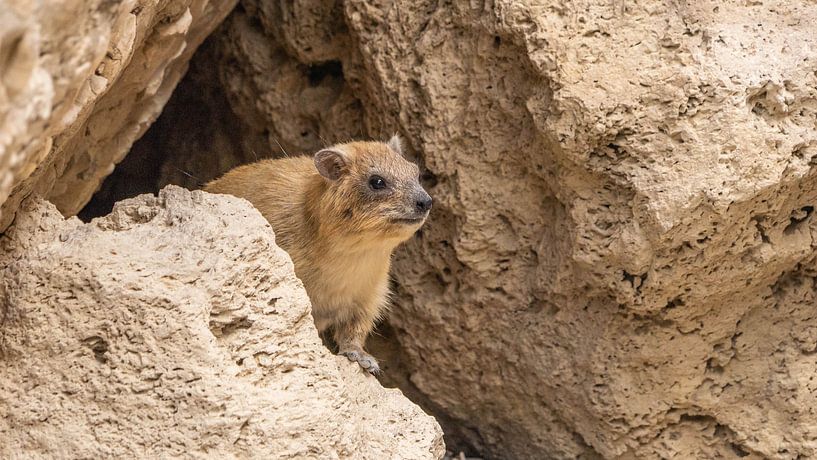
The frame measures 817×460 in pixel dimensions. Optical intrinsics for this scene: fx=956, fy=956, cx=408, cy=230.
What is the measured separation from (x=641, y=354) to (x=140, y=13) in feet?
12.5

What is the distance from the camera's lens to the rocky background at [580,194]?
5.60 metres

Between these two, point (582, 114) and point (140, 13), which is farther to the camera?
point (582, 114)

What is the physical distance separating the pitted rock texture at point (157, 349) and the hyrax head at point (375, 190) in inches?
62.5

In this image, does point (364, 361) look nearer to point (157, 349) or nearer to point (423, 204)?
point (423, 204)

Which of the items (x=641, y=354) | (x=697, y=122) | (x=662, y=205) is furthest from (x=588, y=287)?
(x=697, y=122)

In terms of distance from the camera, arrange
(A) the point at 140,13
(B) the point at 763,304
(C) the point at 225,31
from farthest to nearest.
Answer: (C) the point at 225,31
(B) the point at 763,304
(A) the point at 140,13

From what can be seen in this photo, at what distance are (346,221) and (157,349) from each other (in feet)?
7.54

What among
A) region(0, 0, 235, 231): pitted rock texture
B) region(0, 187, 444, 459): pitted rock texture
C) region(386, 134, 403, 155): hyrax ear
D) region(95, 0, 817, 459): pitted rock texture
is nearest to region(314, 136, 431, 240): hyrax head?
region(386, 134, 403, 155): hyrax ear

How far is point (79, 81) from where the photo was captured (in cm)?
343

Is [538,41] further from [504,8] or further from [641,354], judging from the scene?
[641,354]

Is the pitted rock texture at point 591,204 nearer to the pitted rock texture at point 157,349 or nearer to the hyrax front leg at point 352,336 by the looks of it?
the hyrax front leg at point 352,336

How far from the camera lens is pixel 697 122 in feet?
18.3

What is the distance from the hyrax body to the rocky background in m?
0.50

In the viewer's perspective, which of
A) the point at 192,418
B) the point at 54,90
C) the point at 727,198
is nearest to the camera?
the point at 54,90
